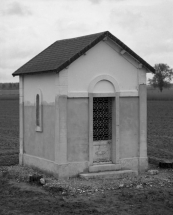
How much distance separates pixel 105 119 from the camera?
15.7 metres

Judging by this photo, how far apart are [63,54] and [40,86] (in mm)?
1392

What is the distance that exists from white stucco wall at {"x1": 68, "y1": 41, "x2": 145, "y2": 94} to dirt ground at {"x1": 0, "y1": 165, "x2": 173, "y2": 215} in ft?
10.3

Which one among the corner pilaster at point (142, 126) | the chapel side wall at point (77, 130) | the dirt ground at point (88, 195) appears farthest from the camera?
the corner pilaster at point (142, 126)

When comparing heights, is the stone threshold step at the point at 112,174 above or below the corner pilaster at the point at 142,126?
below

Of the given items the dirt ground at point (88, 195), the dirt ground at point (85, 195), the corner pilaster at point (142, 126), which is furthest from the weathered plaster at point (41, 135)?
the corner pilaster at point (142, 126)

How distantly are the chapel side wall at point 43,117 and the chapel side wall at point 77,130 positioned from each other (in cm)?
57

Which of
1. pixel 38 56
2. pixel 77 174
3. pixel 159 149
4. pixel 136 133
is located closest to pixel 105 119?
pixel 136 133

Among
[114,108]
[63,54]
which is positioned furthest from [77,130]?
[63,54]

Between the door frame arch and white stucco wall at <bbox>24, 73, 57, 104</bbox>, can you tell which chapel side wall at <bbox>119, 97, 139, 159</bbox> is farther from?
white stucco wall at <bbox>24, 73, 57, 104</bbox>

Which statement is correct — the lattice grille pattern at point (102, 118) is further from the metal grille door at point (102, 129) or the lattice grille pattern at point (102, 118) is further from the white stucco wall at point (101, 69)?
the white stucco wall at point (101, 69)

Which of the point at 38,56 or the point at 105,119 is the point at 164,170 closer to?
the point at 105,119

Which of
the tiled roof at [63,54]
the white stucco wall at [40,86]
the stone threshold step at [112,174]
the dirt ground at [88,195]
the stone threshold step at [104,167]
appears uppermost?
the tiled roof at [63,54]

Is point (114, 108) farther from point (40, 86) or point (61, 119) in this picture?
point (40, 86)

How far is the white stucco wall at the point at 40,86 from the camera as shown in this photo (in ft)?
48.8
